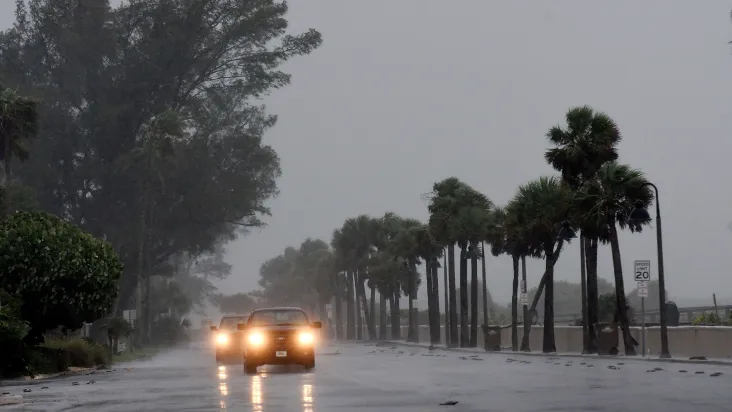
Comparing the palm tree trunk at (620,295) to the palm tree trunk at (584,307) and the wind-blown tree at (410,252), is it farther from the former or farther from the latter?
the wind-blown tree at (410,252)

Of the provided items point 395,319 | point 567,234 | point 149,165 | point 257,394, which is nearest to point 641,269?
point 567,234

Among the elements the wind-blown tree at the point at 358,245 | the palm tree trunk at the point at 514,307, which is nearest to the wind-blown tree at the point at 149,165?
the palm tree trunk at the point at 514,307

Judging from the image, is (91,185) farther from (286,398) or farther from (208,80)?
(286,398)

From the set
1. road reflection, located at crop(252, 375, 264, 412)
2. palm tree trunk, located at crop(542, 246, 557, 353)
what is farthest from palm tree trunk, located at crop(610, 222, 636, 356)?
road reflection, located at crop(252, 375, 264, 412)

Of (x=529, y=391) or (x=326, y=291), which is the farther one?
(x=326, y=291)

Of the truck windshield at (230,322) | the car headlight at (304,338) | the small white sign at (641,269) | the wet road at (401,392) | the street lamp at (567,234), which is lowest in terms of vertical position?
the wet road at (401,392)

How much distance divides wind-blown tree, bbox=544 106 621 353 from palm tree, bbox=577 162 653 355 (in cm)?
60

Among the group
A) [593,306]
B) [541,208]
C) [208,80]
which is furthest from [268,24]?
[593,306]

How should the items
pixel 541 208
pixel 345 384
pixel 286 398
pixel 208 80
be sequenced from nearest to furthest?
pixel 286 398 → pixel 345 384 → pixel 541 208 → pixel 208 80

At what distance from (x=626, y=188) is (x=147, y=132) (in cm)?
4190

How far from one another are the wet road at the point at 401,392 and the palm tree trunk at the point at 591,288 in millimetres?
18495

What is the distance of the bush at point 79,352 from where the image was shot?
145ft

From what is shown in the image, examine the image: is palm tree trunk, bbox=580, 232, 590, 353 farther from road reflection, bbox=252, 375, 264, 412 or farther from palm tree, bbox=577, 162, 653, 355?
road reflection, bbox=252, 375, 264, 412

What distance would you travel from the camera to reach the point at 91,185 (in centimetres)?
8656
